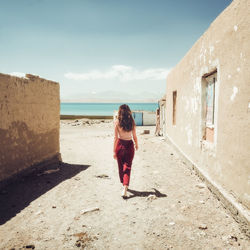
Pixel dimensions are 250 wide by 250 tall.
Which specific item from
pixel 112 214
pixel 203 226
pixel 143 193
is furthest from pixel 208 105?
pixel 112 214

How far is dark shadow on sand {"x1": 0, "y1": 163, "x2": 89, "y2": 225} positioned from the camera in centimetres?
386

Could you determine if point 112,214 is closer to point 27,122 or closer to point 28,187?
point 28,187

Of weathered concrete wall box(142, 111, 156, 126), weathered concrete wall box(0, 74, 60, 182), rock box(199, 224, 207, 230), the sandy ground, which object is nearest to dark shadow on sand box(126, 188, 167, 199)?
the sandy ground

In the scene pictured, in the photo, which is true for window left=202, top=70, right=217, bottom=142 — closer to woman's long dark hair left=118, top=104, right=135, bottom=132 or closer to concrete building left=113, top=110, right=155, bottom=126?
woman's long dark hair left=118, top=104, right=135, bottom=132

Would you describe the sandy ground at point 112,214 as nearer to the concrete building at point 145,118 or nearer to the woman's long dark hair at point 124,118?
the woman's long dark hair at point 124,118

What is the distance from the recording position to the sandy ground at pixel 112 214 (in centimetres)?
284

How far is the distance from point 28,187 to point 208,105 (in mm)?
4494

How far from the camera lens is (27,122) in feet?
18.3

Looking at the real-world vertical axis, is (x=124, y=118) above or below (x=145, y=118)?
above

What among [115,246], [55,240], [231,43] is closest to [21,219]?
[55,240]

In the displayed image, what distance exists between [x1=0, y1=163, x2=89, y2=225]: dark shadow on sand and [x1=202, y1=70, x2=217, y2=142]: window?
3538 millimetres

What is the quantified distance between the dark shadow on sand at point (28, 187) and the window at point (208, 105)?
11.6 feet

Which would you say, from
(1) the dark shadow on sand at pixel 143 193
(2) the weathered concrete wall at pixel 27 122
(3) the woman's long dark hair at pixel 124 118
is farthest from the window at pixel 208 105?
(2) the weathered concrete wall at pixel 27 122

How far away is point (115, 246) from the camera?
8.98 ft
